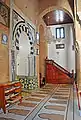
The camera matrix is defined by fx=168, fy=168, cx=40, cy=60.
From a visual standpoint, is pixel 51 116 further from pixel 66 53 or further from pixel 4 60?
pixel 66 53

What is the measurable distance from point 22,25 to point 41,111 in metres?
4.09

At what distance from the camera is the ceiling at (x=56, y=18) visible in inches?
450

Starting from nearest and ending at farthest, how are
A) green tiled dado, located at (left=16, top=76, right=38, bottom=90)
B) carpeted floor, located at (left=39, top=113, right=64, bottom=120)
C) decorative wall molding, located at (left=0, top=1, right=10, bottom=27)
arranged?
carpeted floor, located at (left=39, top=113, right=64, bottom=120) < decorative wall molding, located at (left=0, top=1, right=10, bottom=27) < green tiled dado, located at (left=16, top=76, right=38, bottom=90)

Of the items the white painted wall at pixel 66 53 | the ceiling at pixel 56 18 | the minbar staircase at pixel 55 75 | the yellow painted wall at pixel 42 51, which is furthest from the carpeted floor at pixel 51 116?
the white painted wall at pixel 66 53

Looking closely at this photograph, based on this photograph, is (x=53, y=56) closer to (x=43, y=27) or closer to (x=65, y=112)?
(x=43, y=27)

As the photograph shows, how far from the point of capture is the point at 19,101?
209 inches

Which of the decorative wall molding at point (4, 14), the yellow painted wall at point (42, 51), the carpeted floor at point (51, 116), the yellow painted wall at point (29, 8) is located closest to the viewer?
the carpeted floor at point (51, 116)

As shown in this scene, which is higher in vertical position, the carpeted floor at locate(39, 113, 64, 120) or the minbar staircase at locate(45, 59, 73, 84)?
the minbar staircase at locate(45, 59, 73, 84)

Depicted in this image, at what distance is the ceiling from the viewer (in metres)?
11.4

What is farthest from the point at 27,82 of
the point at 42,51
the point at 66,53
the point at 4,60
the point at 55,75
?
the point at 66,53

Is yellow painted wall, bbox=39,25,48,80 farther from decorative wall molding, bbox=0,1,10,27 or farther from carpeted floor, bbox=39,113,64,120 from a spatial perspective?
carpeted floor, bbox=39,113,64,120

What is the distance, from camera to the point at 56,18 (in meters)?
12.8

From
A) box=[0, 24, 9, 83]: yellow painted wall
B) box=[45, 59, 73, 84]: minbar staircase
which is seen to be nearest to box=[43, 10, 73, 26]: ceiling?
box=[45, 59, 73, 84]: minbar staircase

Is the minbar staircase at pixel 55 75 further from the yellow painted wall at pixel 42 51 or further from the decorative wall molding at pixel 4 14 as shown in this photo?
the decorative wall molding at pixel 4 14
